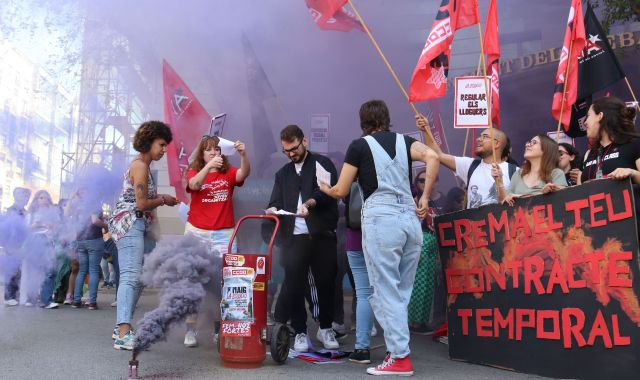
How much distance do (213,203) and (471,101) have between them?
257cm

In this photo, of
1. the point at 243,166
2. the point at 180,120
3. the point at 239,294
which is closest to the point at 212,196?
the point at 243,166

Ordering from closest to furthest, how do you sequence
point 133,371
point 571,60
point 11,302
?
point 133,371 → point 571,60 → point 11,302

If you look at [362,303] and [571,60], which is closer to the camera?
[362,303]

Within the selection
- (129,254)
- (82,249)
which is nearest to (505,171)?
(129,254)

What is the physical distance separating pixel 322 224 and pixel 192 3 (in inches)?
194

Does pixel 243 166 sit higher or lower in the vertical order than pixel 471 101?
lower

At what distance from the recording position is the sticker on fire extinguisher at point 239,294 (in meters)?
4.05

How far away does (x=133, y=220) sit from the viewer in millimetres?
4734

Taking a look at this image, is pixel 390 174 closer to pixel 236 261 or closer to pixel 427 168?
pixel 427 168

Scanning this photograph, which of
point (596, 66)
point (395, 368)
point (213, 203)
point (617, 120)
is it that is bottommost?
point (395, 368)

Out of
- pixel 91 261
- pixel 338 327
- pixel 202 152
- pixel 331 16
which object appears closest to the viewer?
pixel 202 152

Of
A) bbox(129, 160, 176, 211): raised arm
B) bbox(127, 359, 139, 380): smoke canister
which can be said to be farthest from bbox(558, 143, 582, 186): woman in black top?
bbox(127, 359, 139, 380): smoke canister

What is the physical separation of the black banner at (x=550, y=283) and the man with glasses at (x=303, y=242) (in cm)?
94

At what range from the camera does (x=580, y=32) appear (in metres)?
5.39
